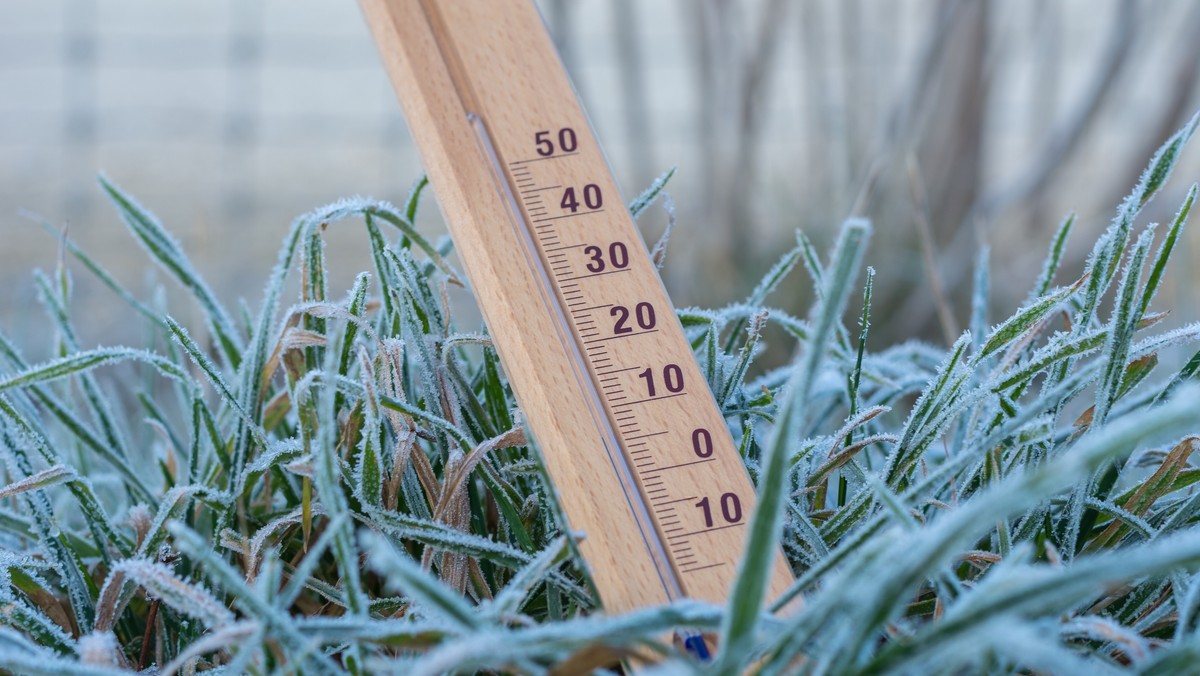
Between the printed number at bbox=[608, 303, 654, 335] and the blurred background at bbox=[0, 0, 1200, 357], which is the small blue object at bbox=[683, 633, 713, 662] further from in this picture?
the blurred background at bbox=[0, 0, 1200, 357]

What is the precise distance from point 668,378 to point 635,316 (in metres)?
0.03

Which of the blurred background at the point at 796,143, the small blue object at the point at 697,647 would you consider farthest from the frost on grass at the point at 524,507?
the blurred background at the point at 796,143

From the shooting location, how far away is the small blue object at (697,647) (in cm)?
38

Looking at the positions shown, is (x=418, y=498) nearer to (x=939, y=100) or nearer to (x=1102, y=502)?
(x=1102, y=502)

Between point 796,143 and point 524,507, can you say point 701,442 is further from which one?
point 796,143

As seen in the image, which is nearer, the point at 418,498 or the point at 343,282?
the point at 418,498

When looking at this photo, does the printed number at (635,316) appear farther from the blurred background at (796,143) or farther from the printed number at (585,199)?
the blurred background at (796,143)

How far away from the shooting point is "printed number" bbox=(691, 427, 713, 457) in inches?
17.6

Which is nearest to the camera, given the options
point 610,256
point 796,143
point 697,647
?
point 697,647

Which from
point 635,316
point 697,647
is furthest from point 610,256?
point 697,647

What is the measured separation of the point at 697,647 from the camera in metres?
0.38

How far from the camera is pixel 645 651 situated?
38 cm

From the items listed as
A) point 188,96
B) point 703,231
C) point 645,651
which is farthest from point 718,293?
point 188,96

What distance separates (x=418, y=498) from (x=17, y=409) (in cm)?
22
